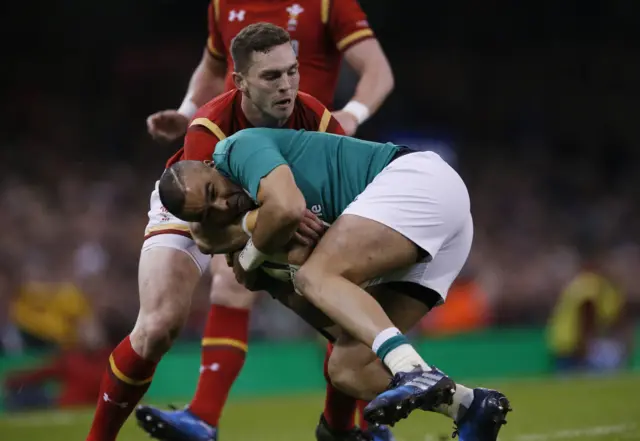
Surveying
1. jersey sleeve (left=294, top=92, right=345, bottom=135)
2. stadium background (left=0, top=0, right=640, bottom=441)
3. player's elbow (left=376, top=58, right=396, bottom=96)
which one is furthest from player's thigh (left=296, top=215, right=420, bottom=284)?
stadium background (left=0, top=0, right=640, bottom=441)

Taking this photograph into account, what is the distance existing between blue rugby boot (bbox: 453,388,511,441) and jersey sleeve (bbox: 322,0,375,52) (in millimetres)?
2446

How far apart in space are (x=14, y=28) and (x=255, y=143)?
13.6m

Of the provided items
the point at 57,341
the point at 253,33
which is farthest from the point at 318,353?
the point at 253,33

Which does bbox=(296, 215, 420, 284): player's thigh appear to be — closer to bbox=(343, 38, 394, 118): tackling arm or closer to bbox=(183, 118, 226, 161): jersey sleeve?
bbox=(183, 118, 226, 161): jersey sleeve

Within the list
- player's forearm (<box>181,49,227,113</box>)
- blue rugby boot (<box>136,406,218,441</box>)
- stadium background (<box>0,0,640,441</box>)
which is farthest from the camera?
stadium background (<box>0,0,640,441</box>)

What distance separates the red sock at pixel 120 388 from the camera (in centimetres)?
534

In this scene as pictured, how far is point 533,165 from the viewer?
1836cm

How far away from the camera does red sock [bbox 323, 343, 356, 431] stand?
5.52 meters

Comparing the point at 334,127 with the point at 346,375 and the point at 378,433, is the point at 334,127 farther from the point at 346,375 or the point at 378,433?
the point at 378,433

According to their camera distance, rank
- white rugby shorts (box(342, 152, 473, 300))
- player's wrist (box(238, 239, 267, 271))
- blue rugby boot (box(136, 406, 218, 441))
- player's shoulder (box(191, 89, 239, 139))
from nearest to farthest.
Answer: white rugby shorts (box(342, 152, 473, 300)) < player's wrist (box(238, 239, 267, 271)) < blue rugby boot (box(136, 406, 218, 441)) < player's shoulder (box(191, 89, 239, 139))

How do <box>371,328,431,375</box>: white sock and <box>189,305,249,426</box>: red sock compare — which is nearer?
<box>371,328,431,375</box>: white sock

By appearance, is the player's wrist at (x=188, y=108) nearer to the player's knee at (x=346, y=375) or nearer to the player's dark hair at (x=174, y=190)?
the player's dark hair at (x=174, y=190)

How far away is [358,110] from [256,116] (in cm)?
107

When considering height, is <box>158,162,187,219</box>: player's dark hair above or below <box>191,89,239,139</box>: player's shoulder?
below
